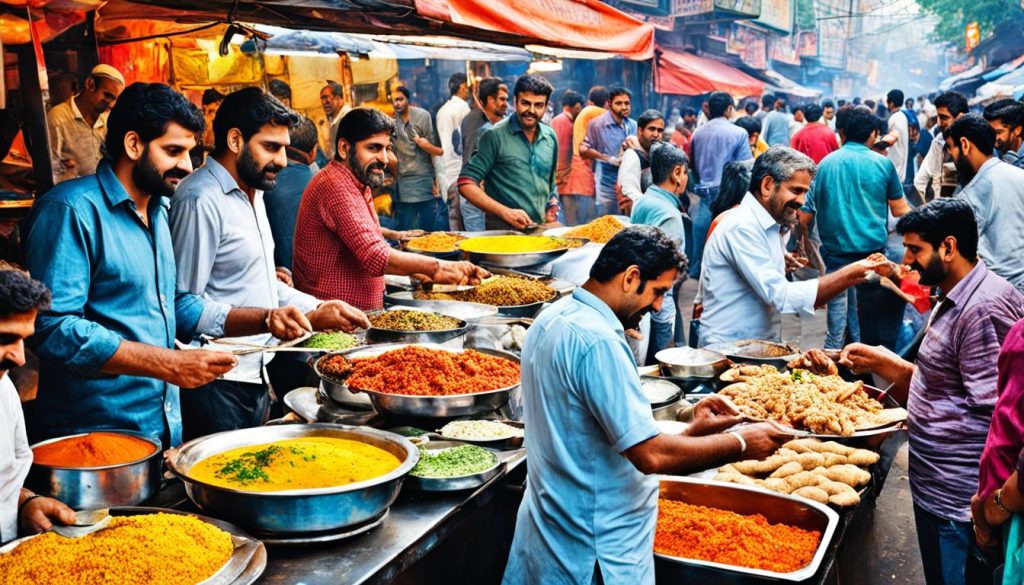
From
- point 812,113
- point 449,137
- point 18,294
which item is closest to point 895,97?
point 812,113

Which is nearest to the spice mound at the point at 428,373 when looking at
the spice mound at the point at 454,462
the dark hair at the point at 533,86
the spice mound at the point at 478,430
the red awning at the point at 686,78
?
the spice mound at the point at 478,430

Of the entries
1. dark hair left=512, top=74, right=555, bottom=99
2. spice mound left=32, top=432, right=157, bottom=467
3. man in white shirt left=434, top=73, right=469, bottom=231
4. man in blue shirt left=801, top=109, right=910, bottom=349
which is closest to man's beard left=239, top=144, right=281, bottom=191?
spice mound left=32, top=432, right=157, bottom=467

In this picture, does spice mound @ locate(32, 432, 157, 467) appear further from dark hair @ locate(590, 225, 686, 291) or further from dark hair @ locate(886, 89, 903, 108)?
dark hair @ locate(886, 89, 903, 108)

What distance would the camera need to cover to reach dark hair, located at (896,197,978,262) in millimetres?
3379

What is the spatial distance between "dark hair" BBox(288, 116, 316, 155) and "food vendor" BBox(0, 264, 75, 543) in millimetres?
4172

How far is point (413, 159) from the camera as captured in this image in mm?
10531

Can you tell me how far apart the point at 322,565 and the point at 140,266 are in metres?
1.37

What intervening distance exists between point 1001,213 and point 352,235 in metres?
4.45

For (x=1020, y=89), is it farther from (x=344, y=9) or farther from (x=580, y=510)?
(x=580, y=510)

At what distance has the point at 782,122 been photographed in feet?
48.1

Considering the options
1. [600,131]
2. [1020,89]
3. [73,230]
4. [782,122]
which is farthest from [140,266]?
[1020,89]

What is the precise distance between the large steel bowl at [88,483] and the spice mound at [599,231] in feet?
14.4

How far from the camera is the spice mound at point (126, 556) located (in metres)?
2.01

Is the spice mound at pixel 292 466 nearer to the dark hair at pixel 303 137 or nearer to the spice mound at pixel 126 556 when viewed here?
the spice mound at pixel 126 556
